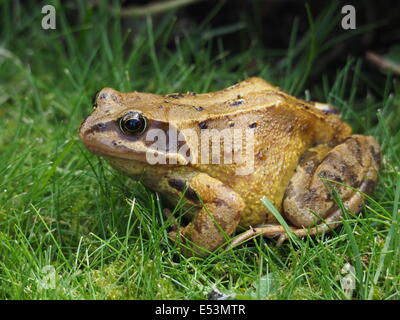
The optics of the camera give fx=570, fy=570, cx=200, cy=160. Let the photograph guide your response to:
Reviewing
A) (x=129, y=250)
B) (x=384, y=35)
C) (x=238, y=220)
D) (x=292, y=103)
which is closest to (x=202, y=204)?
(x=238, y=220)

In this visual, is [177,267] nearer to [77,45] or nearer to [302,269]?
[302,269]

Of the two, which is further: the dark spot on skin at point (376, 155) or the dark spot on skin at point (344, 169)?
the dark spot on skin at point (376, 155)

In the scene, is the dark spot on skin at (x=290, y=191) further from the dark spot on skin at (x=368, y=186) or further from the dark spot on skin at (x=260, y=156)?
the dark spot on skin at (x=368, y=186)

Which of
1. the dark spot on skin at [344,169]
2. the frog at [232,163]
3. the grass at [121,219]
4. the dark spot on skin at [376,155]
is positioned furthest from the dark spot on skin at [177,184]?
the dark spot on skin at [376,155]

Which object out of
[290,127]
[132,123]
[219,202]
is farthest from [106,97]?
[290,127]

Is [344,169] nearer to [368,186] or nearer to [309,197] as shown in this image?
[368,186]

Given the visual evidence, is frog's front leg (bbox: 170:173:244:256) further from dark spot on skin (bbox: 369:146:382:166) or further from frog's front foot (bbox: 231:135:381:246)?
dark spot on skin (bbox: 369:146:382:166)
